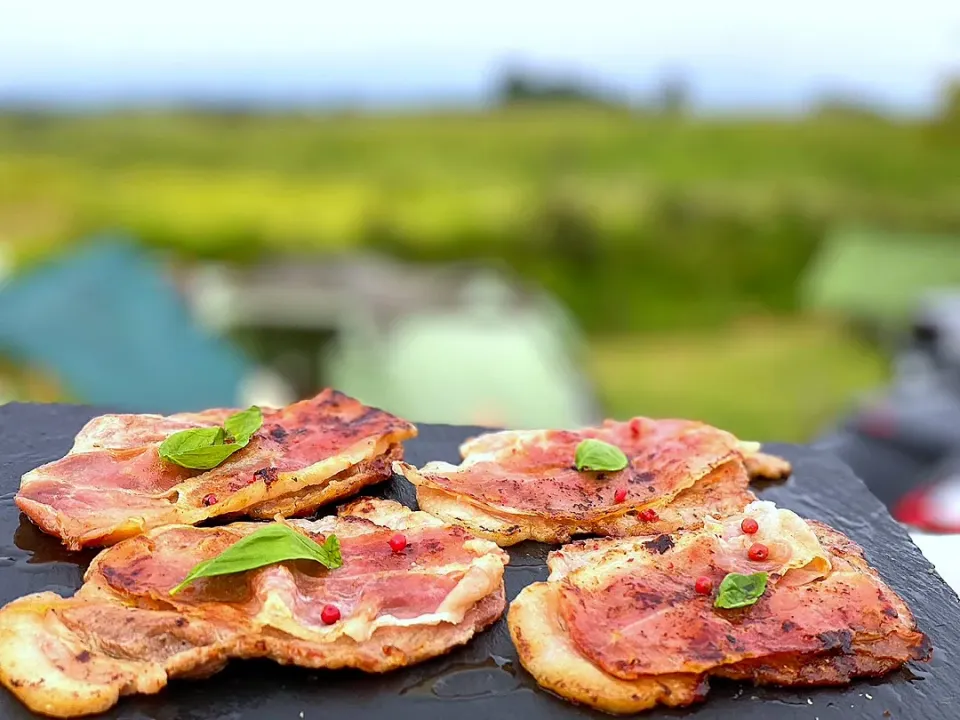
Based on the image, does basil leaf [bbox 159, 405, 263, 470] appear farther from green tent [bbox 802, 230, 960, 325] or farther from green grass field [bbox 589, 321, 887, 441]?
green tent [bbox 802, 230, 960, 325]

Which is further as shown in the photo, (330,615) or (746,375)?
(746,375)

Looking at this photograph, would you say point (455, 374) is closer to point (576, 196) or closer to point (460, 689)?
point (576, 196)

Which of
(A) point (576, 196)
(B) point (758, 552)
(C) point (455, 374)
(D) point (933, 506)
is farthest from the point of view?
(A) point (576, 196)

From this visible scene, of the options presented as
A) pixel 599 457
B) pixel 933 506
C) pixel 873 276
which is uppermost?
pixel 599 457

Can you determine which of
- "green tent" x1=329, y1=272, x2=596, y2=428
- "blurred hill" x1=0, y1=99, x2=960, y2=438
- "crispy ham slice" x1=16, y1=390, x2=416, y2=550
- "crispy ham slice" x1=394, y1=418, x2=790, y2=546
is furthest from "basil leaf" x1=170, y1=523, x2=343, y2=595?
"blurred hill" x1=0, y1=99, x2=960, y2=438

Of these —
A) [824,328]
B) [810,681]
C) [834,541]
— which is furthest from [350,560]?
[824,328]

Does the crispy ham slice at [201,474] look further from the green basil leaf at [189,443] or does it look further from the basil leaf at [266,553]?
the basil leaf at [266,553]

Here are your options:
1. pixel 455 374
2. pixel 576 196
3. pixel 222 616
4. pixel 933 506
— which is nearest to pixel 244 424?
pixel 222 616

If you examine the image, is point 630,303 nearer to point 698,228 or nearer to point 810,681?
point 698,228

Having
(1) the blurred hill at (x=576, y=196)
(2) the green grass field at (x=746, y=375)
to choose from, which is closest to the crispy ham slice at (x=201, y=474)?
(2) the green grass field at (x=746, y=375)
